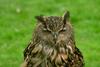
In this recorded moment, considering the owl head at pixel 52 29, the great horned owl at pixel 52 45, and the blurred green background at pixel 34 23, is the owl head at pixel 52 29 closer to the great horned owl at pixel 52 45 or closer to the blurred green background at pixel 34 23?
the great horned owl at pixel 52 45

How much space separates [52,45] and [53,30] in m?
0.25

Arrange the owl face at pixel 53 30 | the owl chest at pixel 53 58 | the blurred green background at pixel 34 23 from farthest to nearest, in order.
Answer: the blurred green background at pixel 34 23, the owl chest at pixel 53 58, the owl face at pixel 53 30

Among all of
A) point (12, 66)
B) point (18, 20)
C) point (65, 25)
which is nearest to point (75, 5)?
point (18, 20)

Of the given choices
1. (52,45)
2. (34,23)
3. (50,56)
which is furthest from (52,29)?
(34,23)

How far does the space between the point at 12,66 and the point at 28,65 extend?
3562mm

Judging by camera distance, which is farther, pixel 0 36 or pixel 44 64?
pixel 0 36

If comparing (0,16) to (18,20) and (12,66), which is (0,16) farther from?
(12,66)

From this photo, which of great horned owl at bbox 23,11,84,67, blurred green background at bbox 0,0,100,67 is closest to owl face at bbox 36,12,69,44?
great horned owl at bbox 23,11,84,67

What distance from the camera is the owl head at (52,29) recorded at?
33.1ft

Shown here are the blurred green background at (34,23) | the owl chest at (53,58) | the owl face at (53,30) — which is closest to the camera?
the owl face at (53,30)

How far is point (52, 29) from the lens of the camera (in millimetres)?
10141

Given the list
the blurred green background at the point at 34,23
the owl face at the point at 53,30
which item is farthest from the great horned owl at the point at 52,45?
the blurred green background at the point at 34,23

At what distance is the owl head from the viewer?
1009 cm

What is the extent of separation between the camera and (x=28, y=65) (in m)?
10.3
